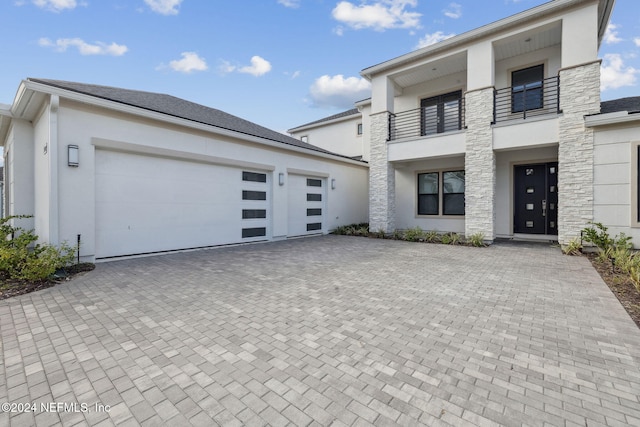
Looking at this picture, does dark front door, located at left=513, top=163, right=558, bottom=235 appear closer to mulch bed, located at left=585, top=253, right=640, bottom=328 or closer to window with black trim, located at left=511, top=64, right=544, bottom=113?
window with black trim, located at left=511, top=64, right=544, bottom=113

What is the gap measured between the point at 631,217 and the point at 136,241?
12826mm

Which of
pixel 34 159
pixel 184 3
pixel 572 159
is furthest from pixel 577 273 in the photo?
pixel 184 3

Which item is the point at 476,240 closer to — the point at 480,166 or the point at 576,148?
the point at 480,166

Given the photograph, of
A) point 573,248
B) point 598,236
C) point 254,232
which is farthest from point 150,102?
point 598,236

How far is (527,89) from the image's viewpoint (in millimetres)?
10164

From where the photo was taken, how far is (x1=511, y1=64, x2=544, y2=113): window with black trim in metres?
A: 10.1

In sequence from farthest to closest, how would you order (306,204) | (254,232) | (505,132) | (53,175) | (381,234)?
1. (306,204)
2. (381,234)
3. (254,232)
4. (505,132)
5. (53,175)

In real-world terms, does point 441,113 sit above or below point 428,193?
above

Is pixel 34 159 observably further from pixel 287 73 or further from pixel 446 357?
pixel 287 73

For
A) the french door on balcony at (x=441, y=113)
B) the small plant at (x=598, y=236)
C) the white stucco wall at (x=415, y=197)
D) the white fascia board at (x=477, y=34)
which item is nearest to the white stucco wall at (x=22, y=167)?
the white fascia board at (x=477, y=34)

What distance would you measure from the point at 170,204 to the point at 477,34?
11002 mm

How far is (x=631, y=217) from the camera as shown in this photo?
7.56 meters

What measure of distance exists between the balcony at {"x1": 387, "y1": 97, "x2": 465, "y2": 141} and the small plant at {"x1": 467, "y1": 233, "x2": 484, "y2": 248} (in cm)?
464

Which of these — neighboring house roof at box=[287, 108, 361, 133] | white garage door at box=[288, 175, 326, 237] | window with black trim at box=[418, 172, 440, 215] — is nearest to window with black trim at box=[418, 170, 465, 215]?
window with black trim at box=[418, 172, 440, 215]
